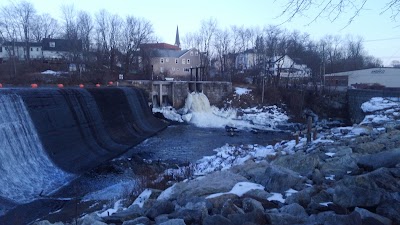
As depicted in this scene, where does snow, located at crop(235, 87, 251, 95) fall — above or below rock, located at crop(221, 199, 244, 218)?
above

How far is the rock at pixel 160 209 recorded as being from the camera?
17.1ft

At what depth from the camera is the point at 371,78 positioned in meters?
40.0

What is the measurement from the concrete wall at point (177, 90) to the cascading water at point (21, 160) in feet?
61.3

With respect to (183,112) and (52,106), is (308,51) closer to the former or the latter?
(183,112)

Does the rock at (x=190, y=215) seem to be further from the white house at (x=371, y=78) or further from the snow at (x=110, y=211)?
the white house at (x=371, y=78)

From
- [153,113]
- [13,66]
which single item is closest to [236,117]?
[153,113]

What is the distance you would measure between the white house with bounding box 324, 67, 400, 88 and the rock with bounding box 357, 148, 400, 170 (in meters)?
34.4

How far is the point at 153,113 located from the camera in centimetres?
3019

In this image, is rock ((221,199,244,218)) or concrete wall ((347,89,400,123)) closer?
rock ((221,199,244,218))

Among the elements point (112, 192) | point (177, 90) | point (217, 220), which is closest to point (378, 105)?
point (177, 90)

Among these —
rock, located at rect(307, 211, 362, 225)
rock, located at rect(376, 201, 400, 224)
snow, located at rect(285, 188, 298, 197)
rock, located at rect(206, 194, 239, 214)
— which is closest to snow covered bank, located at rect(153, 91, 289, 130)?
snow, located at rect(285, 188, 298, 197)

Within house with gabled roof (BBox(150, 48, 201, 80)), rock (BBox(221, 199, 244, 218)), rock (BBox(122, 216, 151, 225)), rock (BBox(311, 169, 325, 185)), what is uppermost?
house with gabled roof (BBox(150, 48, 201, 80))

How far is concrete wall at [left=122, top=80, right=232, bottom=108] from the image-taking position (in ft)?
106

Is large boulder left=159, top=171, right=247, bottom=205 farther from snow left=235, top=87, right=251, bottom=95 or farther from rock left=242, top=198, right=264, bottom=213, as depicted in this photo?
snow left=235, top=87, right=251, bottom=95
